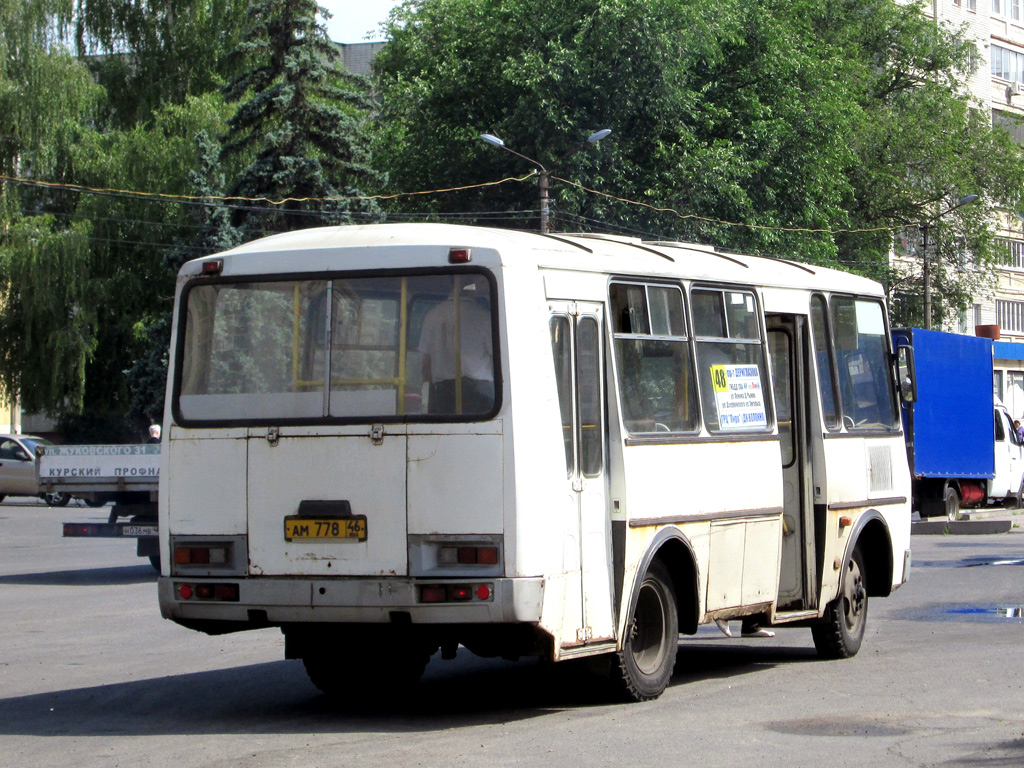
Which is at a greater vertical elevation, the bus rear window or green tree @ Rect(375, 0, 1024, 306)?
green tree @ Rect(375, 0, 1024, 306)

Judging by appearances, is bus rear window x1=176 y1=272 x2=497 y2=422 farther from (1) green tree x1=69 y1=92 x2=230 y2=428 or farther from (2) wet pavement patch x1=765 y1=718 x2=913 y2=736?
(1) green tree x1=69 y1=92 x2=230 y2=428

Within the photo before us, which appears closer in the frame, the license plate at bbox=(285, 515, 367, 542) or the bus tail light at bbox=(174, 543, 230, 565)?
the license plate at bbox=(285, 515, 367, 542)

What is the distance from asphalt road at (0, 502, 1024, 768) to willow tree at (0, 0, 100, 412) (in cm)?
2649

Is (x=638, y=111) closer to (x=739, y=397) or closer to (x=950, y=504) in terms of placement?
(x=950, y=504)

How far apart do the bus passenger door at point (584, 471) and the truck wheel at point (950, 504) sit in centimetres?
1941

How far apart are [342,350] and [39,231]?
33.4 m

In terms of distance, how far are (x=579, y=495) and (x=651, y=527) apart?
28.8 inches

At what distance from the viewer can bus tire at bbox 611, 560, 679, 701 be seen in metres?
8.88

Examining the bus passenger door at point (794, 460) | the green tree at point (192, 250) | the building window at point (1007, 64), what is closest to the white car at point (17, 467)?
the green tree at point (192, 250)

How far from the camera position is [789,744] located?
7.39 meters

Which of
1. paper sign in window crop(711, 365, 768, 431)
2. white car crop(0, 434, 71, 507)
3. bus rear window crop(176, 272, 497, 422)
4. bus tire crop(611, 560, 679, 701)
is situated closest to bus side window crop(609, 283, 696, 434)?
paper sign in window crop(711, 365, 768, 431)

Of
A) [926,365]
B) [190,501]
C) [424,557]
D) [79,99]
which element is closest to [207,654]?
[190,501]

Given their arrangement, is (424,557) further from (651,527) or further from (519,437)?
(651,527)

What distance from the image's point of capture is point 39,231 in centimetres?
3941
